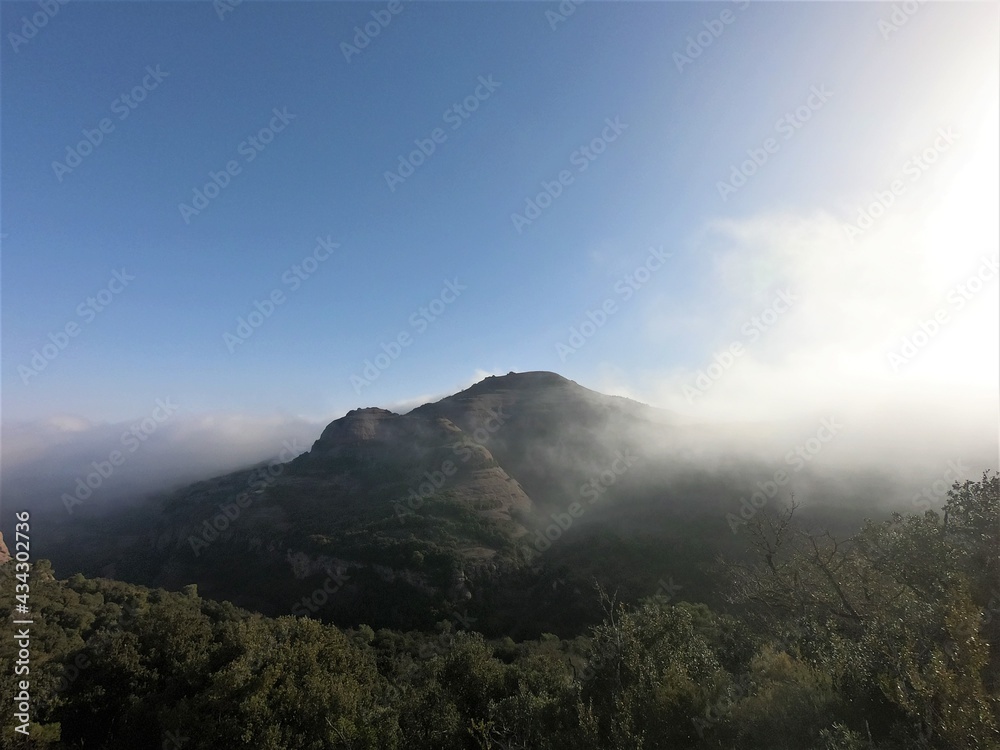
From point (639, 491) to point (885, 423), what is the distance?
2497 inches

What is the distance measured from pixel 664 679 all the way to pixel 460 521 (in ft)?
306

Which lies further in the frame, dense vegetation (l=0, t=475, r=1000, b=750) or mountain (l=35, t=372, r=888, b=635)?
mountain (l=35, t=372, r=888, b=635)

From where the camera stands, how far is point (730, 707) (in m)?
16.2

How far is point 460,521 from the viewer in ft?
355

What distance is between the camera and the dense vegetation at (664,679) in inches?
510

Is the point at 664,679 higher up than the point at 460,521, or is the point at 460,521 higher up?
the point at 460,521

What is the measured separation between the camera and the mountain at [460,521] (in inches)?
3307

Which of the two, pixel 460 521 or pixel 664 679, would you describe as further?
pixel 460 521

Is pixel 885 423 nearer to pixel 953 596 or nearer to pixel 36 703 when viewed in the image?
pixel 953 596

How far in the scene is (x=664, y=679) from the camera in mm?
18969

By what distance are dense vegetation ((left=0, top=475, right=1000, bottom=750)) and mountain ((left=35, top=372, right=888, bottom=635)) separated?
35.1 m

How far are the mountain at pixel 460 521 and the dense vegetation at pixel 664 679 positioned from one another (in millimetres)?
35131

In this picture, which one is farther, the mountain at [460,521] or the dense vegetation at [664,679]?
the mountain at [460,521]

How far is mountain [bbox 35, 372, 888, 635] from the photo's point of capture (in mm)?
84000
